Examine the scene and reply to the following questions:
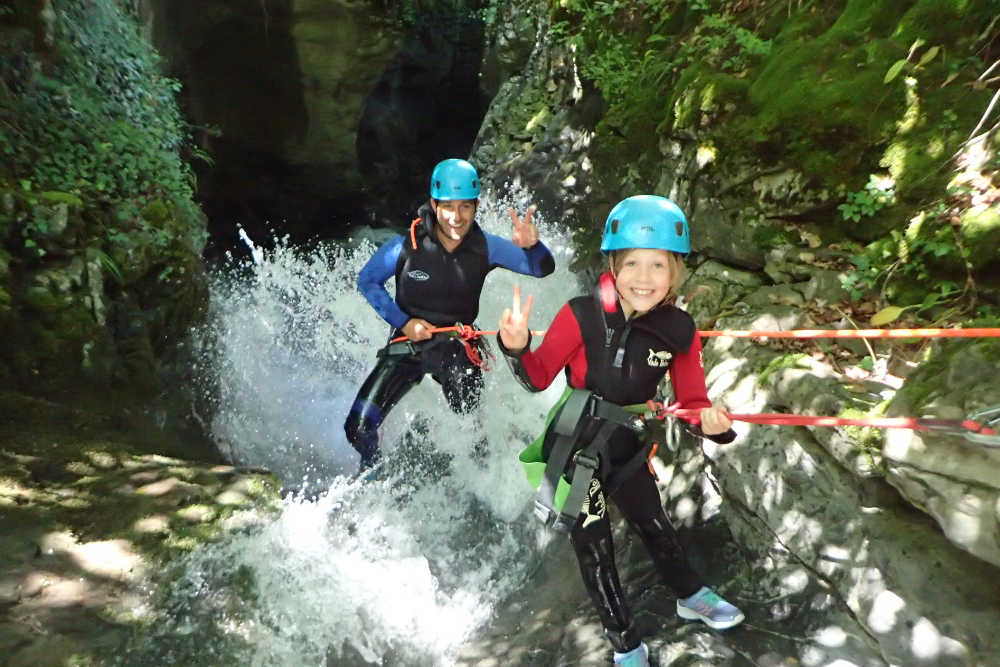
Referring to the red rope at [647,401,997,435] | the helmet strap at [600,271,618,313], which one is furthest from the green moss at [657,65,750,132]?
the red rope at [647,401,997,435]

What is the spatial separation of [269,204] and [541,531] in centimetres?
1205

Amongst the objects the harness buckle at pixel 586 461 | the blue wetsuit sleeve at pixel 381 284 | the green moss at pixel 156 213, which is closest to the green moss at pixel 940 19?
the harness buckle at pixel 586 461

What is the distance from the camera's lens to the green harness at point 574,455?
279cm

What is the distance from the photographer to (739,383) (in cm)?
373

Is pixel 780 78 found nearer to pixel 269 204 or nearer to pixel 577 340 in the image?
pixel 577 340

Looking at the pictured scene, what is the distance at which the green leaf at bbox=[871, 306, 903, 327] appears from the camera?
3449 millimetres

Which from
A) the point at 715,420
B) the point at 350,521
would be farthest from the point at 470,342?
the point at 715,420

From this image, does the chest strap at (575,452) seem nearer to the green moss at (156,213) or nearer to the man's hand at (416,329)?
the man's hand at (416,329)

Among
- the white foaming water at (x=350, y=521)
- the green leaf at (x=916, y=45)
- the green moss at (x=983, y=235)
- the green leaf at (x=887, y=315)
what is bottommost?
the white foaming water at (x=350, y=521)

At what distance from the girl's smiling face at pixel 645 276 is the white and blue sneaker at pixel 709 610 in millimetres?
1493

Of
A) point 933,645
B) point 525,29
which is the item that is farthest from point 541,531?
point 525,29

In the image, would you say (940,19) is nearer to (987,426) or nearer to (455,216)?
(987,426)

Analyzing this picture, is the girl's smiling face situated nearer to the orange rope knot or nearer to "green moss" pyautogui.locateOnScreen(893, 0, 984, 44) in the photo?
the orange rope knot

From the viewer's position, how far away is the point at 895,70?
394 centimetres
